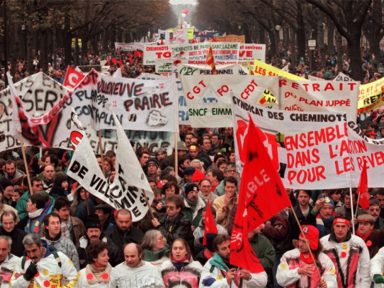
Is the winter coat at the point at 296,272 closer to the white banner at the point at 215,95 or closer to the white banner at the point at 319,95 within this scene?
the white banner at the point at 319,95

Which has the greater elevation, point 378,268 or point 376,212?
point 376,212

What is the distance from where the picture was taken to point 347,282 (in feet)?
30.7

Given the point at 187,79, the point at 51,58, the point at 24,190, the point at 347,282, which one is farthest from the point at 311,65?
the point at 347,282

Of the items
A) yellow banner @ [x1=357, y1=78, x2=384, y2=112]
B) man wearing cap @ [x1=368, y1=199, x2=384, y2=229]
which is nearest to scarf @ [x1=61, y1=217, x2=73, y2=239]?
man wearing cap @ [x1=368, y1=199, x2=384, y2=229]

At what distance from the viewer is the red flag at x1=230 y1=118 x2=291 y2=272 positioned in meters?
8.75

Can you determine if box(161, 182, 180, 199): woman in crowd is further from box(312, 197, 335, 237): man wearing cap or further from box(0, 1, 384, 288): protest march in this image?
box(312, 197, 335, 237): man wearing cap

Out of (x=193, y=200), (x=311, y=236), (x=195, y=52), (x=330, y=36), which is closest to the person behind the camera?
(x=311, y=236)

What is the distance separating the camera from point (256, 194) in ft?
28.8

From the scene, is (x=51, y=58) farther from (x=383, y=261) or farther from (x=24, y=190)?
(x=383, y=261)

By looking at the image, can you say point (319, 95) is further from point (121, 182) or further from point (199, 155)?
point (121, 182)

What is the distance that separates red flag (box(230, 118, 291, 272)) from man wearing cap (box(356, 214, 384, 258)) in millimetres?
1485

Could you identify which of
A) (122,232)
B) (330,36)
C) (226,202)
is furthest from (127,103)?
(330,36)

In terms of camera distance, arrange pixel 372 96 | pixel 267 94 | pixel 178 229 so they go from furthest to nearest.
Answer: pixel 372 96 → pixel 267 94 → pixel 178 229

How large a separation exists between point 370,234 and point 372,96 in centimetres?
833
